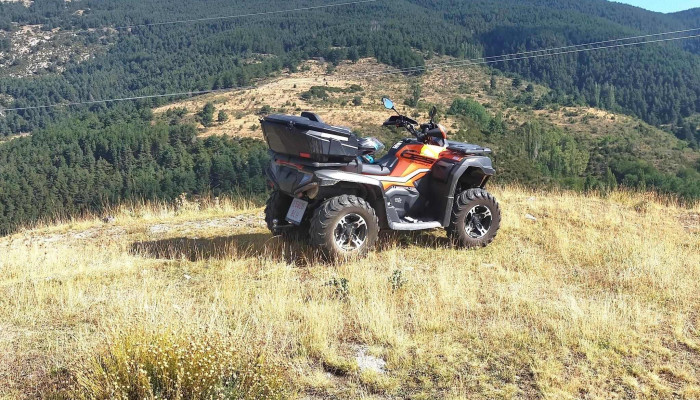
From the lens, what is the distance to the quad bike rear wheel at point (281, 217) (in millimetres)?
7520

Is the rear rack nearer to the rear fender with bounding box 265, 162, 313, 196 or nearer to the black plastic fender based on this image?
the rear fender with bounding box 265, 162, 313, 196

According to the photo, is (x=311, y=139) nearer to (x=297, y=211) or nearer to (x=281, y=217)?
(x=297, y=211)

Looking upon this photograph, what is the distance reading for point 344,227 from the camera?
6.67 meters

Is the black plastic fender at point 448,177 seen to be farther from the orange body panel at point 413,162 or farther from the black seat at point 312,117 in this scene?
the black seat at point 312,117

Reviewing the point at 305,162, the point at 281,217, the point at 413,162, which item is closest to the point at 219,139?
the point at 281,217

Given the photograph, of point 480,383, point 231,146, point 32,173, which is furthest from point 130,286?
point 32,173

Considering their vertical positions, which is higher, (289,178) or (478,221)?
(289,178)

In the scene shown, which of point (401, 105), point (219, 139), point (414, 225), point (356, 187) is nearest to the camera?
point (356, 187)

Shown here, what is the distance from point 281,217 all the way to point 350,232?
130 cm

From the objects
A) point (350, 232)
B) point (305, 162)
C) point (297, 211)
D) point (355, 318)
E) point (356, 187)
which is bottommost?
point (355, 318)

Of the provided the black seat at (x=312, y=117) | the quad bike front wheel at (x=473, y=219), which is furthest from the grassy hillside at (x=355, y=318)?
the black seat at (x=312, y=117)

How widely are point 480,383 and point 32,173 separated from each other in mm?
89985

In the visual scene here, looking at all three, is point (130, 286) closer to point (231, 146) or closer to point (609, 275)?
point (609, 275)

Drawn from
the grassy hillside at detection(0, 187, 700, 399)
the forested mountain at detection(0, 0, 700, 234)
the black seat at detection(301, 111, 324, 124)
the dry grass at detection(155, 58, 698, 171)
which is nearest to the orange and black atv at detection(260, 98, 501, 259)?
the black seat at detection(301, 111, 324, 124)
